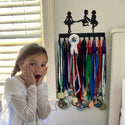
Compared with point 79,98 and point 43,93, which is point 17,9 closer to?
point 43,93

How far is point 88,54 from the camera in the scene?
141 cm

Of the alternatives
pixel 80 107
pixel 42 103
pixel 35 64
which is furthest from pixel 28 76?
pixel 80 107

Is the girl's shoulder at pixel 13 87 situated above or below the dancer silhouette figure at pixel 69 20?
below

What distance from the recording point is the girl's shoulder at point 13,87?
937 mm

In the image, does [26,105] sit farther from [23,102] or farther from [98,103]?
[98,103]

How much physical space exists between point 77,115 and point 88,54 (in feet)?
1.90

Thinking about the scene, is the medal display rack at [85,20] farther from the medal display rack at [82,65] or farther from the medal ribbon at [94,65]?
the medal ribbon at [94,65]

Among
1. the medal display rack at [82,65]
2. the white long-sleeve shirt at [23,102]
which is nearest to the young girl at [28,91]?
the white long-sleeve shirt at [23,102]

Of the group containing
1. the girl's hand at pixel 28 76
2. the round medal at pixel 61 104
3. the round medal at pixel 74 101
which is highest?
the girl's hand at pixel 28 76

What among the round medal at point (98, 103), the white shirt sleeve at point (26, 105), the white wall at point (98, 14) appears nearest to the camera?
the white shirt sleeve at point (26, 105)

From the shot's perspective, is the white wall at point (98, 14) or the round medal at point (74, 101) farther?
the round medal at point (74, 101)

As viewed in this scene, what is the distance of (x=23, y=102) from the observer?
92 cm

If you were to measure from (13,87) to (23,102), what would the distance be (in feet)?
0.34

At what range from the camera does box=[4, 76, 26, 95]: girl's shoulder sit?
3.07 ft
